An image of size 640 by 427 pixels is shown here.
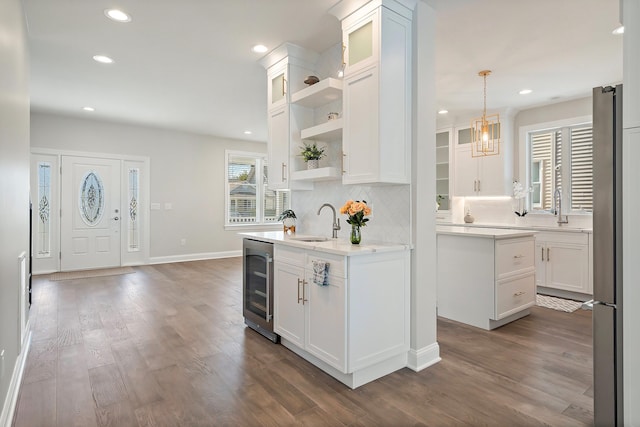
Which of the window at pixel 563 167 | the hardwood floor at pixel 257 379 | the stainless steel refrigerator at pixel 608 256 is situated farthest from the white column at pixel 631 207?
the window at pixel 563 167

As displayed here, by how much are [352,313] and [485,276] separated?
1.76 metres

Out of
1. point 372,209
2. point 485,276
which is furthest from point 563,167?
point 372,209

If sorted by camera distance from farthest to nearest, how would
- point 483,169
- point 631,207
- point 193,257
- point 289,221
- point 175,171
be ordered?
point 193,257 < point 175,171 < point 483,169 < point 289,221 < point 631,207

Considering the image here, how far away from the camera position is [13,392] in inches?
81.0

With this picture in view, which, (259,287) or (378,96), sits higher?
(378,96)

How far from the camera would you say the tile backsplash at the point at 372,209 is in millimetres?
2625

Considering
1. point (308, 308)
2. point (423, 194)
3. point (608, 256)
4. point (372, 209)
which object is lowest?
point (308, 308)

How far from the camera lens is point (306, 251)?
2561 mm

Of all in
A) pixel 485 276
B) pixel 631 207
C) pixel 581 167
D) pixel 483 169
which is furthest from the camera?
pixel 483 169

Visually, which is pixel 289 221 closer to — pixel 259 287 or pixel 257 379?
pixel 259 287

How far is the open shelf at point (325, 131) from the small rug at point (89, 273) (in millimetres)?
4662

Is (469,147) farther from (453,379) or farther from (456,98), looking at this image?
(453,379)

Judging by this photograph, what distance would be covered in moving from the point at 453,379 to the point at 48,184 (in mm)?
6849

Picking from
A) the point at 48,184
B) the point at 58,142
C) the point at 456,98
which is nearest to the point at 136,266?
the point at 48,184
